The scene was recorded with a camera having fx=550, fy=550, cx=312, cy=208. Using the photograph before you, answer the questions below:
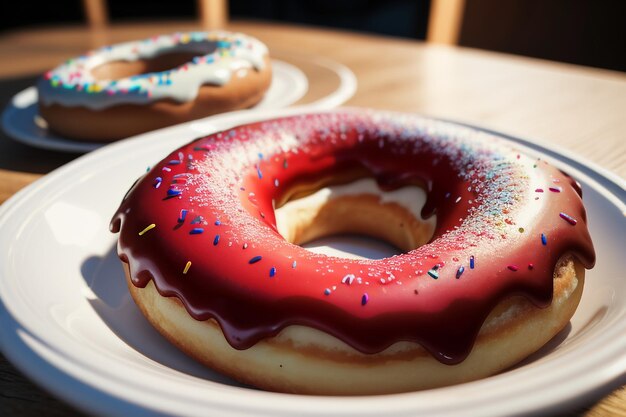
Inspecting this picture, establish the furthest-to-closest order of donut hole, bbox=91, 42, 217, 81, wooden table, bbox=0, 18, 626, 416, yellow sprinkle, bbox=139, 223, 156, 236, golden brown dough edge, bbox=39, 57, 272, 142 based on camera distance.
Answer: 1. donut hole, bbox=91, 42, 217, 81
2. golden brown dough edge, bbox=39, 57, 272, 142
3. wooden table, bbox=0, 18, 626, 416
4. yellow sprinkle, bbox=139, 223, 156, 236

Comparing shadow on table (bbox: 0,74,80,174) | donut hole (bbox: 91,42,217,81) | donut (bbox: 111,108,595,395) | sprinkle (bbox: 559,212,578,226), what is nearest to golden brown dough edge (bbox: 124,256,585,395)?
donut (bbox: 111,108,595,395)

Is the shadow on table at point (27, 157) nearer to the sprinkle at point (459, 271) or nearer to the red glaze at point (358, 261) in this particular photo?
the red glaze at point (358, 261)

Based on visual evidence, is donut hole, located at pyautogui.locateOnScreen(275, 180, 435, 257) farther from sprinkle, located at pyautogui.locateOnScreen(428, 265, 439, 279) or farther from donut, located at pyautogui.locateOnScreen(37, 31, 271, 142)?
donut, located at pyautogui.locateOnScreen(37, 31, 271, 142)

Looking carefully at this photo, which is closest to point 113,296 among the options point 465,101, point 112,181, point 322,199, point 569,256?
point 112,181

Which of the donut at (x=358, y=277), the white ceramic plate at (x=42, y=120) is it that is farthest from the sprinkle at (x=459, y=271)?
the white ceramic plate at (x=42, y=120)

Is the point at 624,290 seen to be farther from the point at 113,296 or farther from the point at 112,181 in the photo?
the point at 112,181

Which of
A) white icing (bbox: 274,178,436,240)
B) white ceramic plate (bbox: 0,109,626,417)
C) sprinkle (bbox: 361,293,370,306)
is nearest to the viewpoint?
white ceramic plate (bbox: 0,109,626,417)
